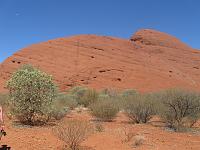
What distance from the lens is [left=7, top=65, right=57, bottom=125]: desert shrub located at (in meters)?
12.8

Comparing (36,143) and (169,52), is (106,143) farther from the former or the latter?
(169,52)

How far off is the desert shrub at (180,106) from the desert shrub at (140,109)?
0.72 metres

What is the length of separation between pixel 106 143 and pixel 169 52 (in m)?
46.2

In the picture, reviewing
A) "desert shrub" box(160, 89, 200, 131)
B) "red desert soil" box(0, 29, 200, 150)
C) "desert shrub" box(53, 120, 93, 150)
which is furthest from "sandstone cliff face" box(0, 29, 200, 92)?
"desert shrub" box(53, 120, 93, 150)

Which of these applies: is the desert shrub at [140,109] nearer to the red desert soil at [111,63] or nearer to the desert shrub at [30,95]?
the desert shrub at [30,95]

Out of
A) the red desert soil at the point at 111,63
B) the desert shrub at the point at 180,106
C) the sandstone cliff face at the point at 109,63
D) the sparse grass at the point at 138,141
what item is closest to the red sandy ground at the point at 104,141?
the sparse grass at the point at 138,141

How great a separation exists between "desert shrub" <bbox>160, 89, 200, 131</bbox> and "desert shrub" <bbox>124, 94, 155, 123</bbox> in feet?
2.35

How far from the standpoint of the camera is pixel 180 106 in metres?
13.5

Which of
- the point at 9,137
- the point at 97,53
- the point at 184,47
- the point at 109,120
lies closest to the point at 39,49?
the point at 97,53

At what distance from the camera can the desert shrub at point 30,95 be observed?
1276 centimetres

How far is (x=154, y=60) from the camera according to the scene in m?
49.6

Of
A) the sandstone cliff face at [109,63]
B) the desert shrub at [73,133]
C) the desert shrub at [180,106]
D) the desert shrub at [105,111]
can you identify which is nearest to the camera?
the desert shrub at [73,133]

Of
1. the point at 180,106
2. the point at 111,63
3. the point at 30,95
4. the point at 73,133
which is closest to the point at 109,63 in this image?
the point at 111,63

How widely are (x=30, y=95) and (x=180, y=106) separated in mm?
5795
